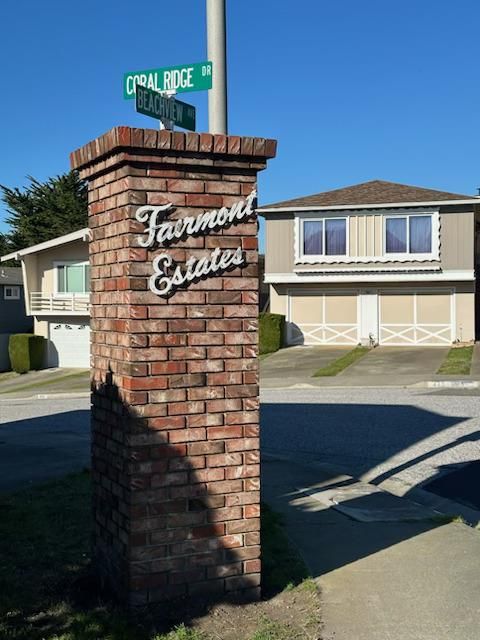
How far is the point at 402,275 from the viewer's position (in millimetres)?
30859

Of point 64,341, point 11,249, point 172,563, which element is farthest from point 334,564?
point 11,249

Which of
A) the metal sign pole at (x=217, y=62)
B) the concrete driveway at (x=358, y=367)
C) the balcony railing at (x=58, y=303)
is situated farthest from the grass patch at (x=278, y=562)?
the balcony railing at (x=58, y=303)

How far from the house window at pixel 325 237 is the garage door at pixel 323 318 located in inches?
69.8

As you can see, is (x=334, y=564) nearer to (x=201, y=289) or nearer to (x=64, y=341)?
(x=201, y=289)

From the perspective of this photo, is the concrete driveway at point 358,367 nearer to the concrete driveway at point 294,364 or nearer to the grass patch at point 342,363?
the concrete driveway at point 294,364

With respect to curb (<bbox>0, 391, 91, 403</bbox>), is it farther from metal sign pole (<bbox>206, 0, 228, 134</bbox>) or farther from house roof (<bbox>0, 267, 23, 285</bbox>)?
metal sign pole (<bbox>206, 0, 228, 134</bbox>)

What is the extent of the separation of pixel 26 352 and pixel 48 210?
71.0 ft

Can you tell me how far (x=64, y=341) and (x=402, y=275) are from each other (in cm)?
1565

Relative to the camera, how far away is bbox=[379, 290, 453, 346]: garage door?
31094mm

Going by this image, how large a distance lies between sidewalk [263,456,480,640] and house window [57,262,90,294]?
28045 mm

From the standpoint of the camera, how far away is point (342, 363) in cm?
2650

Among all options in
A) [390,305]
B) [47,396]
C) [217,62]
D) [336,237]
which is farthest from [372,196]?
[217,62]

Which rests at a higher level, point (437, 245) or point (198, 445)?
point (437, 245)

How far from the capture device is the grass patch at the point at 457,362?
22.8 meters
